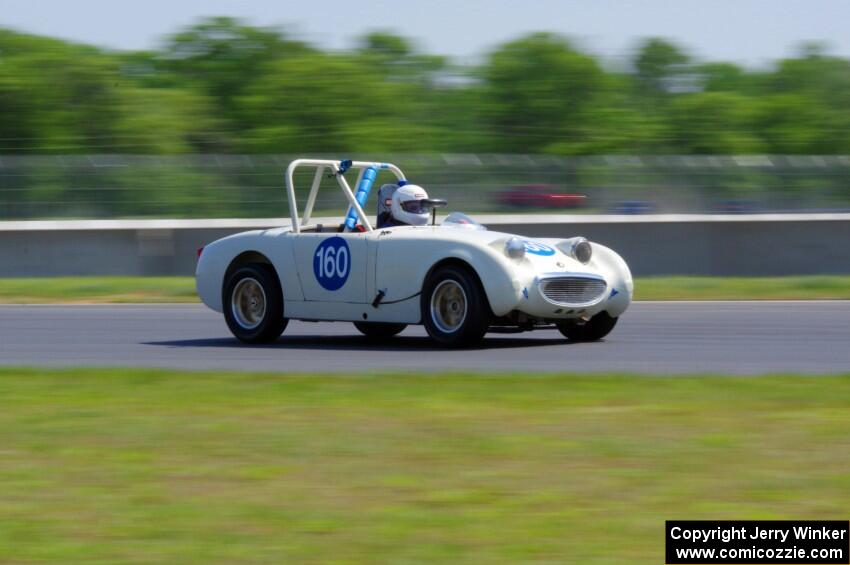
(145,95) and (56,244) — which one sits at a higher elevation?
(145,95)

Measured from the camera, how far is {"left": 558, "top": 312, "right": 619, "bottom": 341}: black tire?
12.0 m

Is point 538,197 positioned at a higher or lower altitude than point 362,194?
lower

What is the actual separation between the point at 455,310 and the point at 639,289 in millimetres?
8667

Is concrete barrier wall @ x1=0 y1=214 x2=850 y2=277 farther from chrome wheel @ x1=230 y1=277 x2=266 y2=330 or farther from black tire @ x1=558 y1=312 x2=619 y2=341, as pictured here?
black tire @ x1=558 y1=312 x2=619 y2=341

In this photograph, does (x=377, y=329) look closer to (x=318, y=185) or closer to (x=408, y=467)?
(x=318, y=185)

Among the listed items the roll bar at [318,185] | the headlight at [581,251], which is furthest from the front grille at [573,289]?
the roll bar at [318,185]

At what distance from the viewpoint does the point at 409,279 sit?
11.5 metres

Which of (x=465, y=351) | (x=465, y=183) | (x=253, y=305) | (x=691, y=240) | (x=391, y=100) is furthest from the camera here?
(x=391, y=100)

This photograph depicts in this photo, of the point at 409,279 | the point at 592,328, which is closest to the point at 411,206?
the point at 409,279

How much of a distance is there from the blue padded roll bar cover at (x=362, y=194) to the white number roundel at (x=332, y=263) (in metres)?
0.21

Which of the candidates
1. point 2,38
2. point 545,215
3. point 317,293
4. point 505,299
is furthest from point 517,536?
point 2,38

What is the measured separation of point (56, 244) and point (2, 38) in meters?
32.0

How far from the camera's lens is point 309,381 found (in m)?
8.91

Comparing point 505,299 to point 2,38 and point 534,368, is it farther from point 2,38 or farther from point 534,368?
point 2,38
